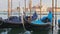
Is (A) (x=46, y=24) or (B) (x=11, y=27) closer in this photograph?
(A) (x=46, y=24)

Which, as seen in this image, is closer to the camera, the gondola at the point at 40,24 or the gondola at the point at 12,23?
the gondola at the point at 40,24

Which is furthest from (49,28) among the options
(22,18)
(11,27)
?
(11,27)

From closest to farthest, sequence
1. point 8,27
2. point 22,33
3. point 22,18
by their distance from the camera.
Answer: point 22,33 → point 22,18 → point 8,27

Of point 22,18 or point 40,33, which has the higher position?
point 22,18

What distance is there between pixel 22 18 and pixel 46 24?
91 cm

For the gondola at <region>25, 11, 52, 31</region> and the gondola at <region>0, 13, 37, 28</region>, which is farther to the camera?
the gondola at <region>0, 13, 37, 28</region>

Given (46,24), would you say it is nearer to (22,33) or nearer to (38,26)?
(38,26)

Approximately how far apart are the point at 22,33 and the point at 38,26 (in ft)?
2.15

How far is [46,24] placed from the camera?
7309mm

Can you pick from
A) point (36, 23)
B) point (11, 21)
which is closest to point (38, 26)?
point (36, 23)

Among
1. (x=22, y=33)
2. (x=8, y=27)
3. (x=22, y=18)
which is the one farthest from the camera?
(x=8, y=27)

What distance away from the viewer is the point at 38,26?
7.35 metres

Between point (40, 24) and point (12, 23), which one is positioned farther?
point (12, 23)

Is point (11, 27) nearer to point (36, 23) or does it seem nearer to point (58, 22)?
point (36, 23)
